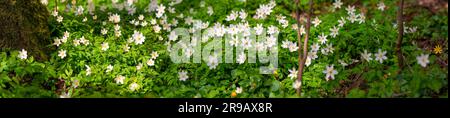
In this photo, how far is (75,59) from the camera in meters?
4.44

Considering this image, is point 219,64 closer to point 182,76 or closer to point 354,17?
point 182,76

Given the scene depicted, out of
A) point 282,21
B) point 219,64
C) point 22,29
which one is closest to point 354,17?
point 282,21

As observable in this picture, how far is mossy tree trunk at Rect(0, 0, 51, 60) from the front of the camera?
14.6ft

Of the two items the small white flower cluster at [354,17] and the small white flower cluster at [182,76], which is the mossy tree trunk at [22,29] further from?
the small white flower cluster at [354,17]

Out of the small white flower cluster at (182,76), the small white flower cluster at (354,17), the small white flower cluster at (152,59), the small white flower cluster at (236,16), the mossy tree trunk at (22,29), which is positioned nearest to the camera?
the small white flower cluster at (182,76)

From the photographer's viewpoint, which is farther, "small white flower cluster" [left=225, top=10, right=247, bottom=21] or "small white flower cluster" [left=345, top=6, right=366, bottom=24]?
"small white flower cluster" [left=225, top=10, right=247, bottom=21]

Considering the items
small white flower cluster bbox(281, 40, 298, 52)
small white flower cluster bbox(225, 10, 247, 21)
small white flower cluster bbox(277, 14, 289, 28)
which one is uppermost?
small white flower cluster bbox(225, 10, 247, 21)

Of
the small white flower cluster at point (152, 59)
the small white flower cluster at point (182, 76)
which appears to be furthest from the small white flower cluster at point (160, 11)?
the small white flower cluster at point (182, 76)

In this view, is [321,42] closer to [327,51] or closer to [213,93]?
[327,51]

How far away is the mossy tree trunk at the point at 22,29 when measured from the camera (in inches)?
175

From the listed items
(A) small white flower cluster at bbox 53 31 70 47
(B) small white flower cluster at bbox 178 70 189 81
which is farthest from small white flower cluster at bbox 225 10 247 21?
(A) small white flower cluster at bbox 53 31 70 47

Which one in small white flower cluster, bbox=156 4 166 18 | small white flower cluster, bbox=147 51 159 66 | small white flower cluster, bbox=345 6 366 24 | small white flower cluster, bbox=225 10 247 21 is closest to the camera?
small white flower cluster, bbox=147 51 159 66

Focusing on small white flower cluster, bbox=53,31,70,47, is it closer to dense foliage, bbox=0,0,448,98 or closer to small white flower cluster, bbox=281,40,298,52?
dense foliage, bbox=0,0,448,98
